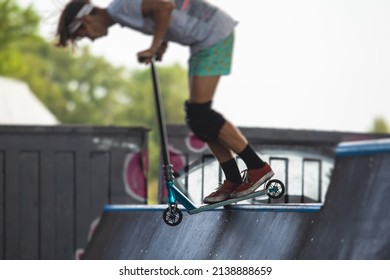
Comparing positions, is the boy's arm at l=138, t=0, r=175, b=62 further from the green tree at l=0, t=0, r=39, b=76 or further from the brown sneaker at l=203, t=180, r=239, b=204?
the green tree at l=0, t=0, r=39, b=76

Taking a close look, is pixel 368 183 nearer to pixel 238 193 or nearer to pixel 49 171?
pixel 238 193

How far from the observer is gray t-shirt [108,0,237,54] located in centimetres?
595

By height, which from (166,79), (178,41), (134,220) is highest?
(178,41)

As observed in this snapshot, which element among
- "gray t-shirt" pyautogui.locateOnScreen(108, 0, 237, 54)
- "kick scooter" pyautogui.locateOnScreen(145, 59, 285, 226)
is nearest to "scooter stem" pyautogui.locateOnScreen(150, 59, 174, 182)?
"kick scooter" pyautogui.locateOnScreen(145, 59, 285, 226)

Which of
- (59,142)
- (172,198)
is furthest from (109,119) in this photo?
(172,198)

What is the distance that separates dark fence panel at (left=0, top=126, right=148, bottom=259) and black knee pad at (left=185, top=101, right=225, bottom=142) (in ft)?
20.3

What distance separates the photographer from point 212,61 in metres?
5.89

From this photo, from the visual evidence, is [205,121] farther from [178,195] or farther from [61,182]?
[61,182]

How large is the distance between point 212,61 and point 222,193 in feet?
2.67

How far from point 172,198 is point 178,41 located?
101cm

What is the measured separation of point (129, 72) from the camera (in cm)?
9331

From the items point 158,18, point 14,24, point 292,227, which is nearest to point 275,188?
point 292,227

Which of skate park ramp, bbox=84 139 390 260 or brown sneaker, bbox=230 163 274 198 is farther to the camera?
brown sneaker, bbox=230 163 274 198

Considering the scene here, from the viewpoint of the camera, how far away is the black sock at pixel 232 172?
596 centimetres
